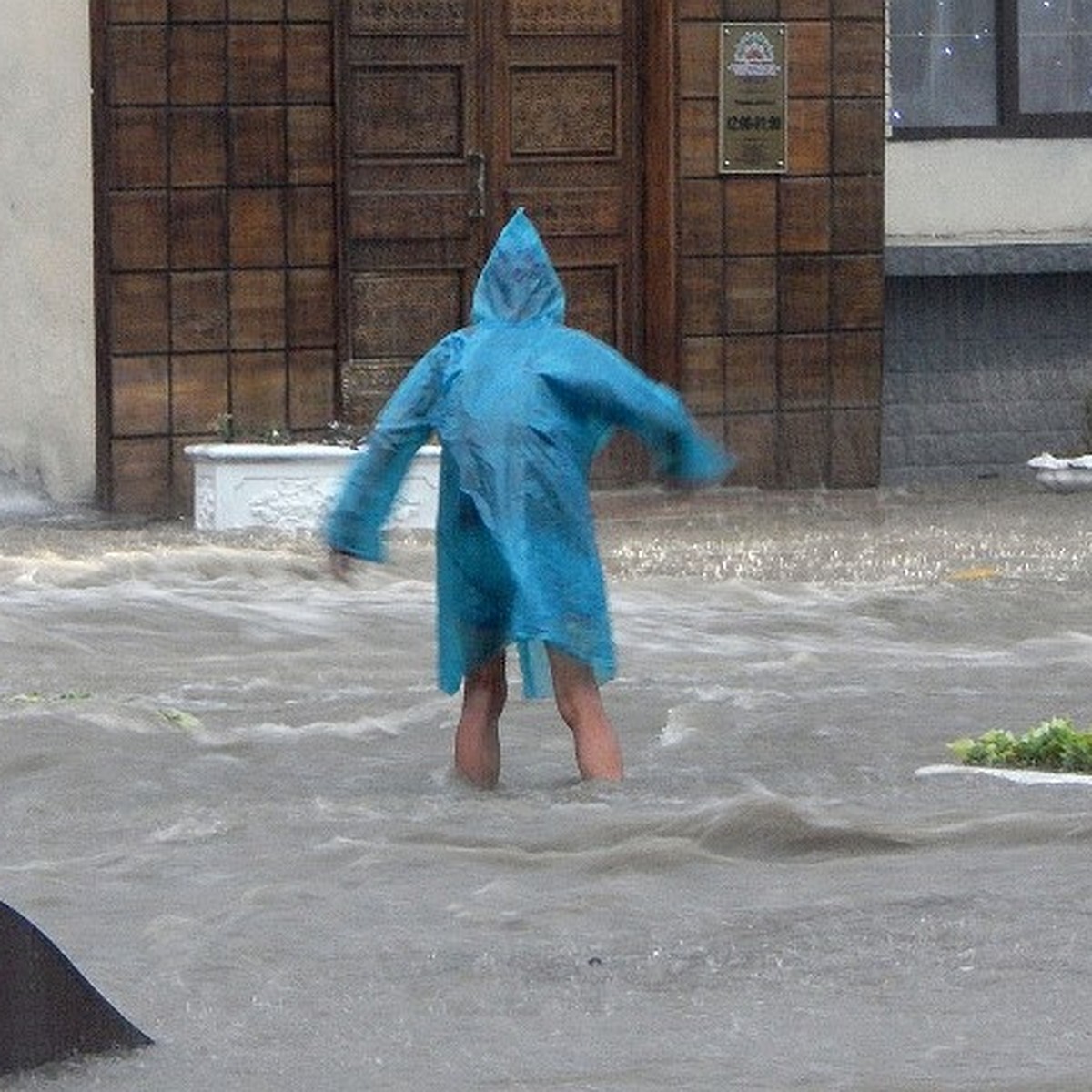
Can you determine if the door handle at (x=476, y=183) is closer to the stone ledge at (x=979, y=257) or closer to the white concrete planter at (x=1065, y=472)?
the stone ledge at (x=979, y=257)

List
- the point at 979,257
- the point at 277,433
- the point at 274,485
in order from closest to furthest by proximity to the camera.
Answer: the point at 274,485
the point at 277,433
the point at 979,257

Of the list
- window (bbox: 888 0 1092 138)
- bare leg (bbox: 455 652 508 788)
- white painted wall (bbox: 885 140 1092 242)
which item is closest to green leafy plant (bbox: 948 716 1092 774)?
bare leg (bbox: 455 652 508 788)

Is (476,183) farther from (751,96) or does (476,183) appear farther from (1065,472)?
(1065,472)

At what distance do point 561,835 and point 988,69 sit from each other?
894 cm

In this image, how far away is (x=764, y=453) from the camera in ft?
51.4

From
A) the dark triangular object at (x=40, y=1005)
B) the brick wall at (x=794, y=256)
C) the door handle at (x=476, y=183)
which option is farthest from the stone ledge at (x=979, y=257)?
the dark triangular object at (x=40, y=1005)

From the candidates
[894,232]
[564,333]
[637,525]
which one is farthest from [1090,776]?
[894,232]

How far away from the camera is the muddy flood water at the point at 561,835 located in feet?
21.3

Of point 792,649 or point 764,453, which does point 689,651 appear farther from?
point 764,453

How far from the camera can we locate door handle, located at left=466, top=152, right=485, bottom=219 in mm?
15273

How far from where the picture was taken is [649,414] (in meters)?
8.67

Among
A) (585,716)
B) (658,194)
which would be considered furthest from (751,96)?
(585,716)

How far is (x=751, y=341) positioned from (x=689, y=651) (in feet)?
13.5

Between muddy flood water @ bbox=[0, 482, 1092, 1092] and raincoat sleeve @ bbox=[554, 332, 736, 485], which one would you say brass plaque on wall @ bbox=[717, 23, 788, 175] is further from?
raincoat sleeve @ bbox=[554, 332, 736, 485]
